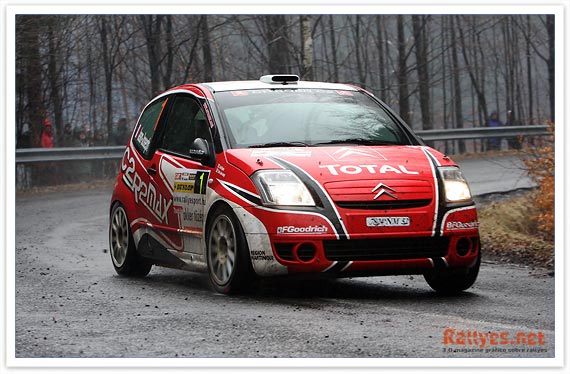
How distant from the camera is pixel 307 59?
741 inches

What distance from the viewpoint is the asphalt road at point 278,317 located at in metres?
6.45

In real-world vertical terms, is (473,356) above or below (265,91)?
below

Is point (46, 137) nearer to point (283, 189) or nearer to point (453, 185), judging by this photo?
point (283, 189)

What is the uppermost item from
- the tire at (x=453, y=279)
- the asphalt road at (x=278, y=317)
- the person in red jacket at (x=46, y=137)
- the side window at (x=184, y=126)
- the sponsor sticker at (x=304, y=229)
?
the person in red jacket at (x=46, y=137)

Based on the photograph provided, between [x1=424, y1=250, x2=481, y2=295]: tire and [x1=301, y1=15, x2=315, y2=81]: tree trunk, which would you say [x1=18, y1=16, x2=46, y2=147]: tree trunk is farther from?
[x1=424, y1=250, x2=481, y2=295]: tire

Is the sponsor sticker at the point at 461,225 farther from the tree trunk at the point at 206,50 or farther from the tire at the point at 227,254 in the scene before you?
the tree trunk at the point at 206,50

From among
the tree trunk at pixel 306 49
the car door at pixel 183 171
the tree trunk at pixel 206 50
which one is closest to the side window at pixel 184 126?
the car door at pixel 183 171

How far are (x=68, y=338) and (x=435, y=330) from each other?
2.16 metres

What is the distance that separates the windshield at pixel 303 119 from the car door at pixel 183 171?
11.3 inches

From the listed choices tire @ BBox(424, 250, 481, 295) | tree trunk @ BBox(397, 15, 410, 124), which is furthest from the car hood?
tree trunk @ BBox(397, 15, 410, 124)

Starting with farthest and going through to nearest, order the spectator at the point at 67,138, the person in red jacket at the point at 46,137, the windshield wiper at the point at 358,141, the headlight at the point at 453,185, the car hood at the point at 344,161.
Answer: the spectator at the point at 67,138 < the person in red jacket at the point at 46,137 < the windshield wiper at the point at 358,141 < the headlight at the point at 453,185 < the car hood at the point at 344,161

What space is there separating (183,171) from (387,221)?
1972 millimetres

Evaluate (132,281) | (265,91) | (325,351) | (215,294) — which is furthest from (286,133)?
(325,351)

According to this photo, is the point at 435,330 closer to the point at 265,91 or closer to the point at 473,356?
the point at 473,356
